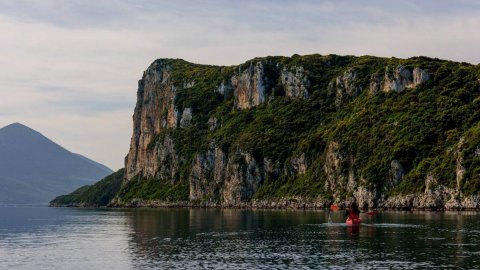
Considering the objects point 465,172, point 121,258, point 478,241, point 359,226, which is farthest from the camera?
point 465,172

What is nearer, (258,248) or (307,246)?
(258,248)

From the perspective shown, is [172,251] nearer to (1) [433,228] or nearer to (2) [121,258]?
(2) [121,258]

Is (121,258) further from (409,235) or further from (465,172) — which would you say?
(465,172)

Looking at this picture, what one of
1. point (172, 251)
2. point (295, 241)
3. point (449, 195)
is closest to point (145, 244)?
point (172, 251)

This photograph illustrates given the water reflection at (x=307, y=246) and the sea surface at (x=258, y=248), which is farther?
the water reflection at (x=307, y=246)

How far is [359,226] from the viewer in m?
Result: 134

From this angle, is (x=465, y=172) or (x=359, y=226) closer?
(x=359, y=226)

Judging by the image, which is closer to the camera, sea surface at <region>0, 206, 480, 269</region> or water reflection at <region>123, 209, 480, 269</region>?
sea surface at <region>0, 206, 480, 269</region>

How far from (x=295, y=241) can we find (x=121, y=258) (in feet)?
95.4

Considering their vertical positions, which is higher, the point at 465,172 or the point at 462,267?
the point at 465,172

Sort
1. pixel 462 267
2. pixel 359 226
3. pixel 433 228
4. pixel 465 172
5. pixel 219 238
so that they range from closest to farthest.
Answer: pixel 462 267, pixel 219 238, pixel 433 228, pixel 359 226, pixel 465 172

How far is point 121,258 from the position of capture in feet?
293

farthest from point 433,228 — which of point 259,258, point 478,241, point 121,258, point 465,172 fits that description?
point 465,172

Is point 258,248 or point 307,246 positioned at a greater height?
point 307,246
